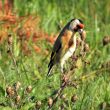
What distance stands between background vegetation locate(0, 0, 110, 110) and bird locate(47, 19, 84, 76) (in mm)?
146

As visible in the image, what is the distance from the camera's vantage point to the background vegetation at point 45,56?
4.84 metres

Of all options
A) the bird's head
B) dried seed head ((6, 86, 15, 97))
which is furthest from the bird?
dried seed head ((6, 86, 15, 97))

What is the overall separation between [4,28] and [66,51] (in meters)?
1.69

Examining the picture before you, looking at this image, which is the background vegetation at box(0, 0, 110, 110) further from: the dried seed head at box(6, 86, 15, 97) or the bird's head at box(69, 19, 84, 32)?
the bird's head at box(69, 19, 84, 32)

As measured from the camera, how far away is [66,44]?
555 centimetres

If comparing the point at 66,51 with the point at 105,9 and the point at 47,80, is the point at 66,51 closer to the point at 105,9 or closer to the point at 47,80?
the point at 47,80

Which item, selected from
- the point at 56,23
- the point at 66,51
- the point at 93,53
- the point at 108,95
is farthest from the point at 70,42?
the point at 56,23

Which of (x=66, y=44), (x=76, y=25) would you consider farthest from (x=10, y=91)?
(x=66, y=44)

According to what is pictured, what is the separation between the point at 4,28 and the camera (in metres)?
7.07

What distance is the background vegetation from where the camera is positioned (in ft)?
15.9

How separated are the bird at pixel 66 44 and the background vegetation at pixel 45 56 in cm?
15

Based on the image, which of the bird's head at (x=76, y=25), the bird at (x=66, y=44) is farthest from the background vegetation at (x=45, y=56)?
the bird's head at (x=76, y=25)

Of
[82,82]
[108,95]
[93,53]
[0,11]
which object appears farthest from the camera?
[0,11]

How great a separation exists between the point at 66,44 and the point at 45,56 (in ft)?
4.48
